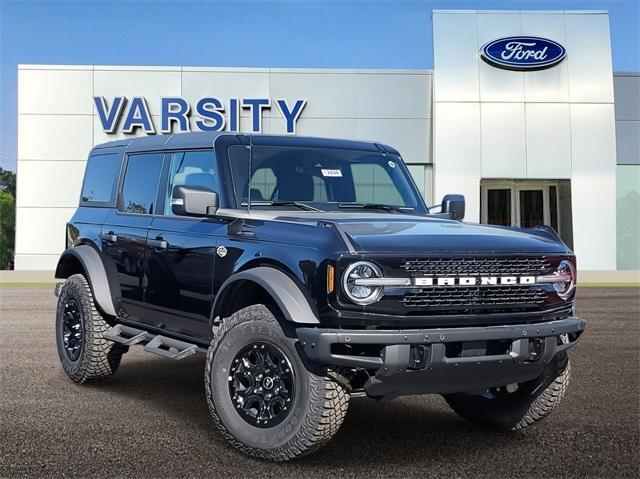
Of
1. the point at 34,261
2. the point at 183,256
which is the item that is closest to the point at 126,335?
the point at 183,256

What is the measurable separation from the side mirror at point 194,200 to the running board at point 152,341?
965mm

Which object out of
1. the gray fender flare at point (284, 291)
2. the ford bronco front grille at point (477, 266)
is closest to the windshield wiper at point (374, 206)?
the gray fender flare at point (284, 291)

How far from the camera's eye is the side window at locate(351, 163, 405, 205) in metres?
6.31

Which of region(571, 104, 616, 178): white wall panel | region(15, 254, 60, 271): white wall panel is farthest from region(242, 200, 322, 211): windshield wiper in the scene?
region(15, 254, 60, 271): white wall panel

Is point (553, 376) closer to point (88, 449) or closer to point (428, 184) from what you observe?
point (88, 449)

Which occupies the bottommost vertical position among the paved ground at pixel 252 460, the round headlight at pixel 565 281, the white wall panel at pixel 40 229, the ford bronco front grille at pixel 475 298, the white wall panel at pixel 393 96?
the paved ground at pixel 252 460

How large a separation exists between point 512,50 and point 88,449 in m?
24.7

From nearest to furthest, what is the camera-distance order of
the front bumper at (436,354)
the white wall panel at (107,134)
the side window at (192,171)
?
1. the front bumper at (436,354)
2. the side window at (192,171)
3. the white wall panel at (107,134)

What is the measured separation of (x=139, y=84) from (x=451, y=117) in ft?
34.8

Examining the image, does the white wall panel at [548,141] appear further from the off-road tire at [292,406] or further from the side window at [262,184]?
the off-road tire at [292,406]

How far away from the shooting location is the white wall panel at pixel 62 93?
27844 millimetres

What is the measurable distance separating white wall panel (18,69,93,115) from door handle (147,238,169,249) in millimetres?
22984

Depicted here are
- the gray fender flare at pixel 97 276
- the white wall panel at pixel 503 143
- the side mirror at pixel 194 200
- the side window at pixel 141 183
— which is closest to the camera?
the side mirror at pixel 194 200

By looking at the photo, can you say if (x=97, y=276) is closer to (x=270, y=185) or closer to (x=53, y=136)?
(x=270, y=185)
